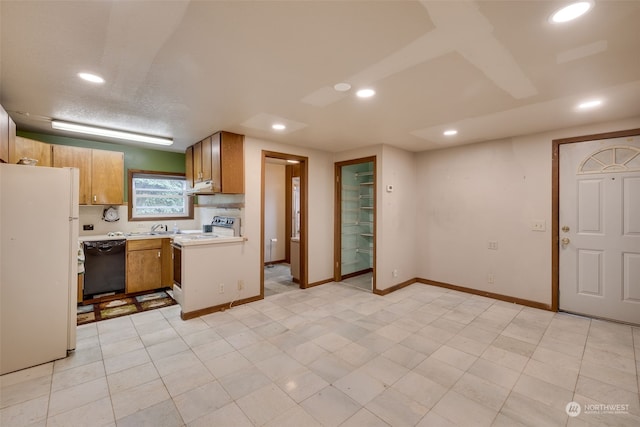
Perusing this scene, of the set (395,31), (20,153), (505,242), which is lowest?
(505,242)

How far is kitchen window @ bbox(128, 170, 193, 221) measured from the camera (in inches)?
186

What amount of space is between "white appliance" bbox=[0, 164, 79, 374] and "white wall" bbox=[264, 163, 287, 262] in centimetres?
406

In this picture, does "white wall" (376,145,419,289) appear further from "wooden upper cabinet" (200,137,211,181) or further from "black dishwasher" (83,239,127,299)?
"black dishwasher" (83,239,127,299)

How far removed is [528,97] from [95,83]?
148 inches

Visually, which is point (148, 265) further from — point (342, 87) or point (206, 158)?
point (342, 87)

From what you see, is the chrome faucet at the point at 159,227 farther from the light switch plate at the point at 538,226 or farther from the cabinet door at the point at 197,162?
the light switch plate at the point at 538,226

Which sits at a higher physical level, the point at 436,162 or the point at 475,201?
the point at 436,162

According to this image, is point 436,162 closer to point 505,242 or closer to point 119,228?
point 505,242

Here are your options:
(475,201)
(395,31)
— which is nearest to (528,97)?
(395,31)

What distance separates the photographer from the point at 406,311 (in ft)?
11.8

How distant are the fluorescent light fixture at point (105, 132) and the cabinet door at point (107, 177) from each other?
23.9 inches

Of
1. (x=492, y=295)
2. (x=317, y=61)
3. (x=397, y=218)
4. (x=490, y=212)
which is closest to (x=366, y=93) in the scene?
(x=317, y=61)

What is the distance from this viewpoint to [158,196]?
500 cm

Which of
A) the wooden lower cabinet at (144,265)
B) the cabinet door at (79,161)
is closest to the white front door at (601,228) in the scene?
the wooden lower cabinet at (144,265)
